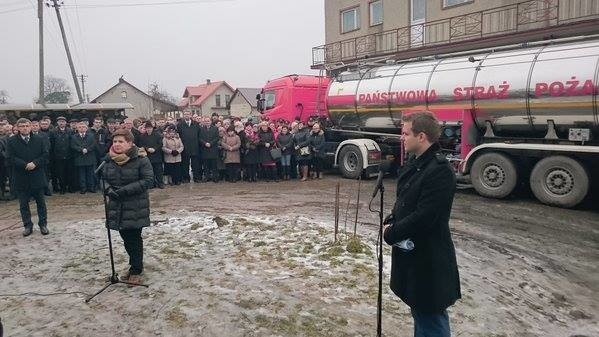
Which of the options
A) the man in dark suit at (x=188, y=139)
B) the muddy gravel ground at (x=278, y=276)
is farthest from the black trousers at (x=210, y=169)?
the muddy gravel ground at (x=278, y=276)

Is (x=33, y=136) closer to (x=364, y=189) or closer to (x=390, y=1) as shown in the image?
(x=364, y=189)

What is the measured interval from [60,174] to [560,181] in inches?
438

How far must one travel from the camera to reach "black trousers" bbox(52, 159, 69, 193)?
36.5ft

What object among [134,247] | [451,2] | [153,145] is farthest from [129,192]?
[451,2]

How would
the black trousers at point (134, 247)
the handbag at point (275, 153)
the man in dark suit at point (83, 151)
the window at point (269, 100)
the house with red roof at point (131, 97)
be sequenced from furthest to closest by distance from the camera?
the house with red roof at point (131, 97), the window at point (269, 100), the handbag at point (275, 153), the man in dark suit at point (83, 151), the black trousers at point (134, 247)

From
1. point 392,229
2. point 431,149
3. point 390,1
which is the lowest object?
point 392,229

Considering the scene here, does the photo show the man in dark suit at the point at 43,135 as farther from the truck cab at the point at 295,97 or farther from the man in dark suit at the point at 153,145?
the truck cab at the point at 295,97

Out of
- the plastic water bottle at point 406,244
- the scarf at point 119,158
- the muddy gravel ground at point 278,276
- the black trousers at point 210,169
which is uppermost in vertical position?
the scarf at point 119,158

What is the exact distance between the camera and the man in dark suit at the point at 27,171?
7.08 metres

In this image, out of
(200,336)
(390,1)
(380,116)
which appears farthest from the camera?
(390,1)

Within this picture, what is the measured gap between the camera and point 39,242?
6.73m

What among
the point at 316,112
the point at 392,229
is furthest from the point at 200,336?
the point at 316,112

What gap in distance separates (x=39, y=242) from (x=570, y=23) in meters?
14.8

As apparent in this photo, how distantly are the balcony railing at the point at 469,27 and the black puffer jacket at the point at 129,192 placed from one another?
1108 centimetres
